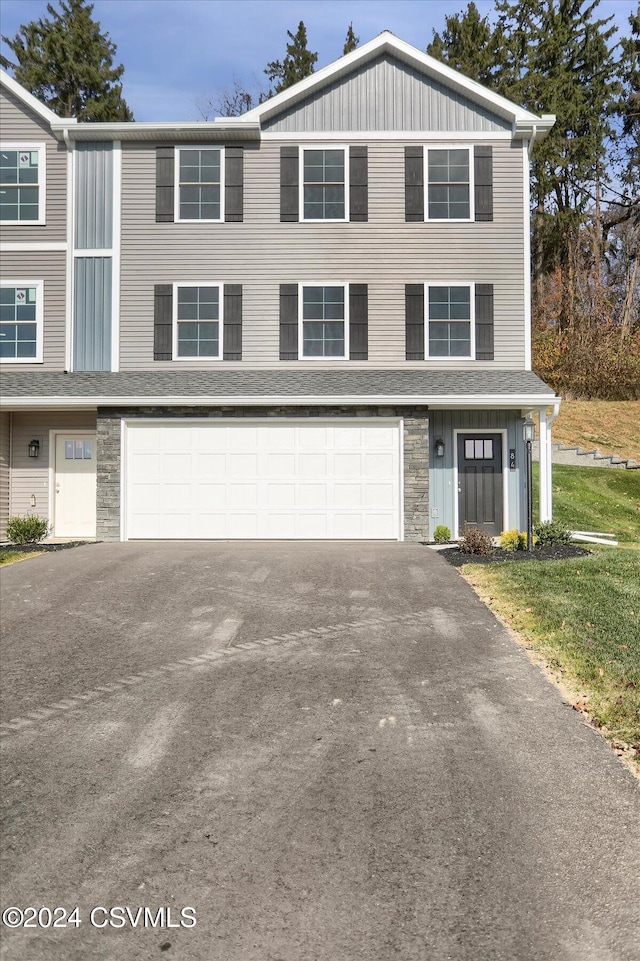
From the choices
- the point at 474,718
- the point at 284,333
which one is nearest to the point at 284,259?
the point at 284,333

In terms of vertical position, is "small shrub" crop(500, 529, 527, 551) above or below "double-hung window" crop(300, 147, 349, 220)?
below

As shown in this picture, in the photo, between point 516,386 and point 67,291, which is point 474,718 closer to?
point 516,386

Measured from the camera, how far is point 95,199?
52.9ft

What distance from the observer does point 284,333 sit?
1593cm

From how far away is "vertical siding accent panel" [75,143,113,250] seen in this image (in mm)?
16062

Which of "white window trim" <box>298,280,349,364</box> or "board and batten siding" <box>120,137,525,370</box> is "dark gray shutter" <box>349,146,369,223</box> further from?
"white window trim" <box>298,280,349,364</box>

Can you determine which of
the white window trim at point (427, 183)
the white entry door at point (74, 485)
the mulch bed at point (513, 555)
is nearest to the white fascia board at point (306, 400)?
the white entry door at point (74, 485)

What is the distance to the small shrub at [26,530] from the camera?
15016mm

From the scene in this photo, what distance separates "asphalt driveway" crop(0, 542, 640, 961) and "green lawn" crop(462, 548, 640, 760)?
31cm

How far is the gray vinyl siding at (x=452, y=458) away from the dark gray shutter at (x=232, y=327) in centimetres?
429

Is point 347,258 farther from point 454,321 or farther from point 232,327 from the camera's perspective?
point 232,327

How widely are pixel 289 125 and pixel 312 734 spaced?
14.1 meters

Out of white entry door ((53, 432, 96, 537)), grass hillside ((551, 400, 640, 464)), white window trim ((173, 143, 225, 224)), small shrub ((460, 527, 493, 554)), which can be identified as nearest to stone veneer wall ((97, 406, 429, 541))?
white entry door ((53, 432, 96, 537))

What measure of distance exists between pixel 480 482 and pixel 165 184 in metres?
9.03
